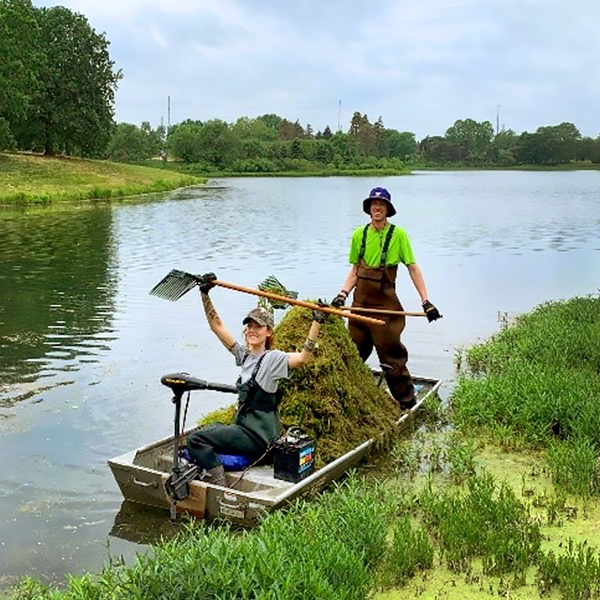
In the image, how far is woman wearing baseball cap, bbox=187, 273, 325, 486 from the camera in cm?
698

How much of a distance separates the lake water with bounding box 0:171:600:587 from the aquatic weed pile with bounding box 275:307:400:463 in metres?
1.76

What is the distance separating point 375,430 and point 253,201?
161 ft

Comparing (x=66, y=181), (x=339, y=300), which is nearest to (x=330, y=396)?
(x=339, y=300)

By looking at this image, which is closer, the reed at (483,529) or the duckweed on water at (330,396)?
the reed at (483,529)

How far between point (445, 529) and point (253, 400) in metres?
2.01

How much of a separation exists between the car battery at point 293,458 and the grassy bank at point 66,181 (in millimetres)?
38503

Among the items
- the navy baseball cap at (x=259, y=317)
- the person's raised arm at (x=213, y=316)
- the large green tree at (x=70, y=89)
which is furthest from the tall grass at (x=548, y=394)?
the large green tree at (x=70, y=89)

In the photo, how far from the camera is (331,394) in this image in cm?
811

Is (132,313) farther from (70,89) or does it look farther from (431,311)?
(70,89)

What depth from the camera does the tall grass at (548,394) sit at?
24.5ft

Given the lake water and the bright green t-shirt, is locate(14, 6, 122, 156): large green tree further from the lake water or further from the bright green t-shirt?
the bright green t-shirt

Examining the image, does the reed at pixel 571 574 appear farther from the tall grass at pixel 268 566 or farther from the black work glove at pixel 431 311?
the black work glove at pixel 431 311

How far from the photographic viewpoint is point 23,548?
21.1ft

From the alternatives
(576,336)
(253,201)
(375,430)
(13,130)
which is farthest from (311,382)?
(13,130)
